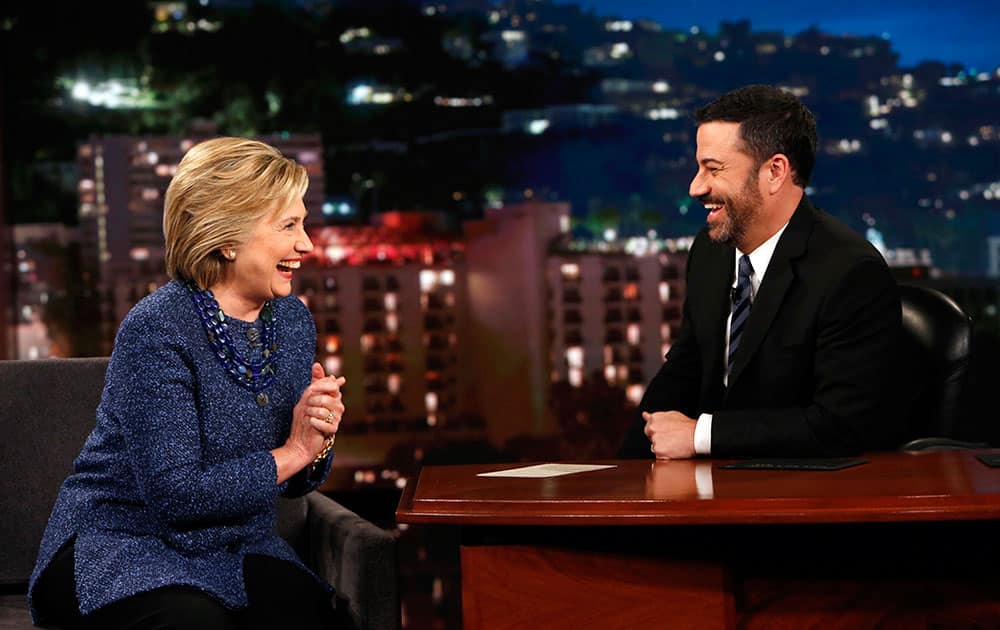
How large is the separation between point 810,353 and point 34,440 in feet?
4.78

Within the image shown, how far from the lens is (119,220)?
7062mm

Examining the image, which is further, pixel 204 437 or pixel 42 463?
pixel 42 463

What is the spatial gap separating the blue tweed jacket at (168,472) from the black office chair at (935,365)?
1.28 meters

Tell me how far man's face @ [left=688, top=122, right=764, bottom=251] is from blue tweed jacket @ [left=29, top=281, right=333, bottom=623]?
0.96 meters

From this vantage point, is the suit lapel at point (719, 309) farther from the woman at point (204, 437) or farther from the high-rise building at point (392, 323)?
the high-rise building at point (392, 323)

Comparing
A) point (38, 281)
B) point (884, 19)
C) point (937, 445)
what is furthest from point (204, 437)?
point (884, 19)

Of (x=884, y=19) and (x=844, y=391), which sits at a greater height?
(x=884, y=19)

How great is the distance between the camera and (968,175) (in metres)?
7.36

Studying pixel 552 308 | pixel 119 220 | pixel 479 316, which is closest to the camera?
pixel 119 220

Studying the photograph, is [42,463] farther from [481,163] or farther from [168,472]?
[481,163]

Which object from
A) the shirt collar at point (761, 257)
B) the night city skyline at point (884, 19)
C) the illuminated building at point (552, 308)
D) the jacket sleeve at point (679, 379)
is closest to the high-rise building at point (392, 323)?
the illuminated building at point (552, 308)

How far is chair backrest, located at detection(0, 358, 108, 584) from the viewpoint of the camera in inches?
86.4

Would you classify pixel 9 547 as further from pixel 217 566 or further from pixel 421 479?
pixel 421 479

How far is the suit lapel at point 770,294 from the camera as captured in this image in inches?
87.0
